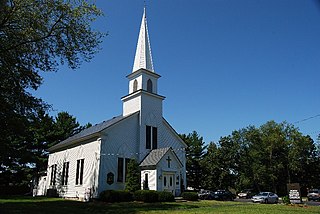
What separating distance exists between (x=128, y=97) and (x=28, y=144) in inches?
990

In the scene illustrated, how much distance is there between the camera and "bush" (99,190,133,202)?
2294cm

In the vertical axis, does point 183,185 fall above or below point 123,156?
below

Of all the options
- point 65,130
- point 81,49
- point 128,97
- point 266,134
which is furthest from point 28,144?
point 266,134

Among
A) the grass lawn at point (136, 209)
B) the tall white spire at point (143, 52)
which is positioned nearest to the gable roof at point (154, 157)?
the grass lawn at point (136, 209)

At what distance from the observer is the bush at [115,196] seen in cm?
2294

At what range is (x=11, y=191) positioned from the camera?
1646 inches

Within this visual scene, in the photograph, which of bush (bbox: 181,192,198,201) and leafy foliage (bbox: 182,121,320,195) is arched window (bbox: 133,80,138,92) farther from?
leafy foliage (bbox: 182,121,320,195)

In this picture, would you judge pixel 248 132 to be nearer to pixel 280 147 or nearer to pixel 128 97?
pixel 280 147

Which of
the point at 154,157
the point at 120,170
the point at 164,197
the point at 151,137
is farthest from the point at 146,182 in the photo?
the point at 151,137

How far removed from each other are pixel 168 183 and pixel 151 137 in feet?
16.9

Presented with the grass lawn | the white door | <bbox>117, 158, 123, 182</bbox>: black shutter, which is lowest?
the grass lawn

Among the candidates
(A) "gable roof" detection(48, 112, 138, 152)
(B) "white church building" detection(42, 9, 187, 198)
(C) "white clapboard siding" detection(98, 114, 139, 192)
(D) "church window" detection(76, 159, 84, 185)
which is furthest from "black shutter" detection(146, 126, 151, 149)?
(D) "church window" detection(76, 159, 84, 185)

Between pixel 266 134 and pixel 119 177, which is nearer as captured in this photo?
pixel 119 177

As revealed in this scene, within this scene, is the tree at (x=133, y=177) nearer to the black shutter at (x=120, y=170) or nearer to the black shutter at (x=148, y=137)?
the black shutter at (x=120, y=170)
